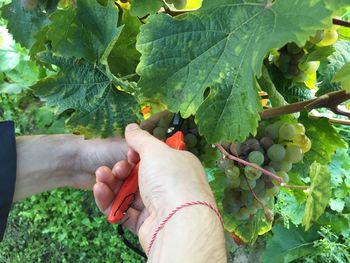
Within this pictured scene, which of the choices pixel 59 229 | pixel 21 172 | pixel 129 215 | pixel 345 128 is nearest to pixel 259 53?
pixel 129 215

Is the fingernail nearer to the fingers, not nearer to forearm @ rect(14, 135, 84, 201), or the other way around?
the fingers

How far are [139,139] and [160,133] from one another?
0.06m

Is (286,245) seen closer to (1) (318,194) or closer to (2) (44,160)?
(2) (44,160)

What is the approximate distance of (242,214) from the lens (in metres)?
0.89

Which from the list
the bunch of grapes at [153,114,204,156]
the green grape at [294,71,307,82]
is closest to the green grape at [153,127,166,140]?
the bunch of grapes at [153,114,204,156]

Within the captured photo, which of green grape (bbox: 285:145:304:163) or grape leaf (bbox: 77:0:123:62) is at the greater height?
grape leaf (bbox: 77:0:123:62)

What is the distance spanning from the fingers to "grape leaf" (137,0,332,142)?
0.30 metres

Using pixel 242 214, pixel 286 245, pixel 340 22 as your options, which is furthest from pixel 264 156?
pixel 286 245

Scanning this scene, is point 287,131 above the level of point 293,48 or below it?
below

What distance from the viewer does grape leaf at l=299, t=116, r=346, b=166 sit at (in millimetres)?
887

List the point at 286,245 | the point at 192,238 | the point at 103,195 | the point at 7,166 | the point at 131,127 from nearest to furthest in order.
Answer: the point at 192,238, the point at 131,127, the point at 103,195, the point at 7,166, the point at 286,245

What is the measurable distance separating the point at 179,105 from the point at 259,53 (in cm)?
14

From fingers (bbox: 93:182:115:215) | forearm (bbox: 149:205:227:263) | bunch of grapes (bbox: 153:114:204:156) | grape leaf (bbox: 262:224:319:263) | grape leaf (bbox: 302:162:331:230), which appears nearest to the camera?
forearm (bbox: 149:205:227:263)

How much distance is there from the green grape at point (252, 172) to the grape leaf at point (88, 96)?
19 centimetres
